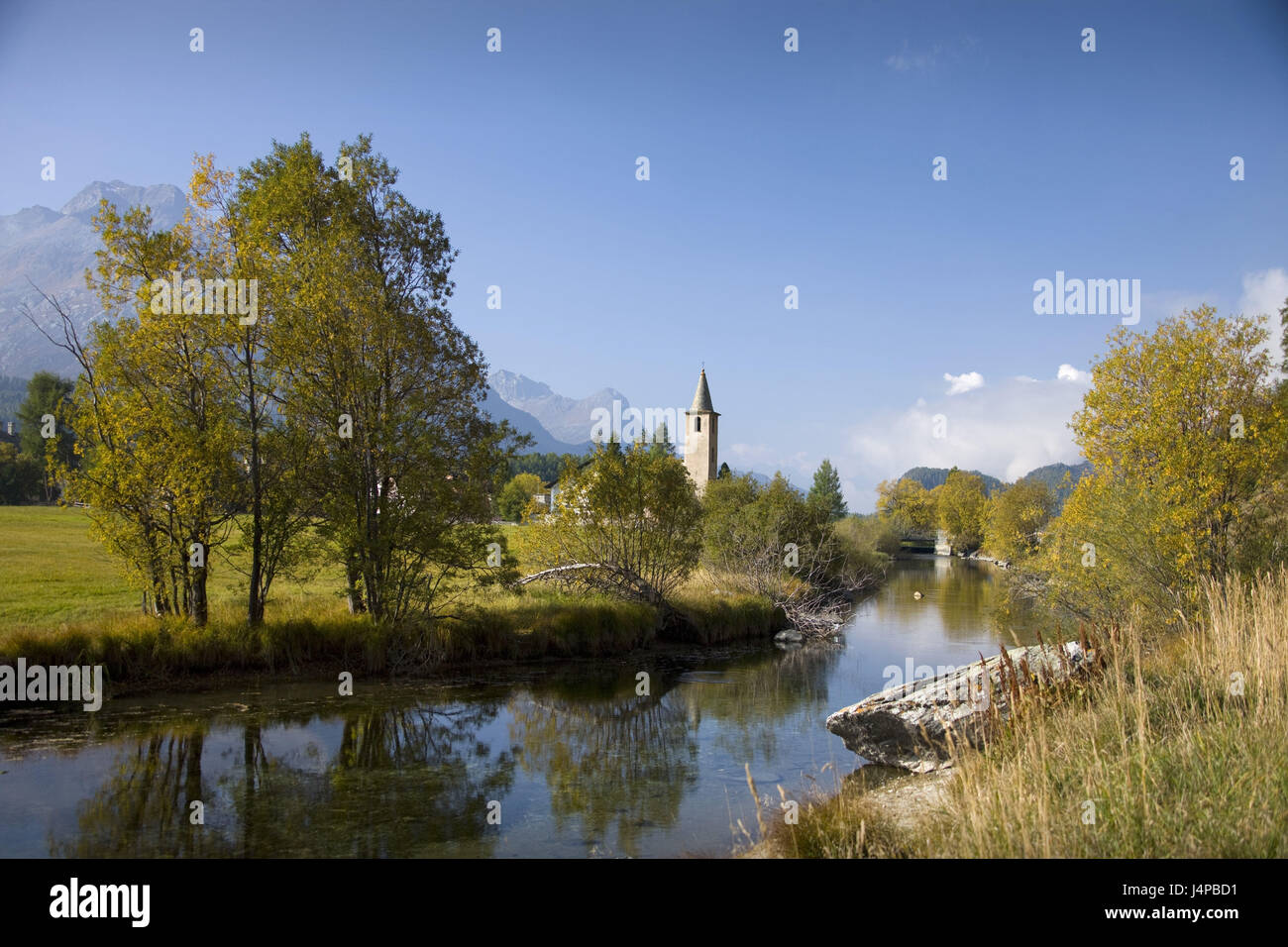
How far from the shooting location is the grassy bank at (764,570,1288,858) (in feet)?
18.0

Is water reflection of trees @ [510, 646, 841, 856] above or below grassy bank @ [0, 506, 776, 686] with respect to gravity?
below

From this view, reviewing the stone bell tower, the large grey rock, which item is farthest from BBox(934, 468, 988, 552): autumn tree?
the large grey rock

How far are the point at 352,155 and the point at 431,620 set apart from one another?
11.8 meters

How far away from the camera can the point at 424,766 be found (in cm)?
1200

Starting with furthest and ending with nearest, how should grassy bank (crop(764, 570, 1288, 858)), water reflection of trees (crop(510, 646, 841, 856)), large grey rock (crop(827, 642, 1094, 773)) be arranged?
large grey rock (crop(827, 642, 1094, 773)) < water reflection of trees (crop(510, 646, 841, 856)) < grassy bank (crop(764, 570, 1288, 858))

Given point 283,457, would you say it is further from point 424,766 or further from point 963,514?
point 963,514

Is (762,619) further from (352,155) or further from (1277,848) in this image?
(1277,848)

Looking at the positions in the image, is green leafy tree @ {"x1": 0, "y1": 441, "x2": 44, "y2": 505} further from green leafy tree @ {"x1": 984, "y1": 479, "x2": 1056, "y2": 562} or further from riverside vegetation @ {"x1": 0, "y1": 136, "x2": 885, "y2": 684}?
green leafy tree @ {"x1": 984, "y1": 479, "x2": 1056, "y2": 562}

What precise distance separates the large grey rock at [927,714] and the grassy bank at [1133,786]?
1930 millimetres

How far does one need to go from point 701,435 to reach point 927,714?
5855cm

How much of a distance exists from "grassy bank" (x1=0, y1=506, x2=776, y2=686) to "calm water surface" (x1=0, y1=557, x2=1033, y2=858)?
1.08m

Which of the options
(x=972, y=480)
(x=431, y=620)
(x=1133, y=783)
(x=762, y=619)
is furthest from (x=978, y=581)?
(x=972, y=480)

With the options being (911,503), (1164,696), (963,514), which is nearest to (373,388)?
(1164,696)

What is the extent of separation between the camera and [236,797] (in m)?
10.1
